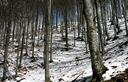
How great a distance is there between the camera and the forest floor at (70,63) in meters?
13.1

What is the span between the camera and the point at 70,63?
79.6 feet

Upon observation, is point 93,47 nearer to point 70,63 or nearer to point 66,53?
point 70,63

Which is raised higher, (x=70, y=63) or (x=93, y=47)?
(x=93, y=47)

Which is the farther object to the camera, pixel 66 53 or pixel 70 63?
pixel 66 53

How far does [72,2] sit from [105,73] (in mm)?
38615

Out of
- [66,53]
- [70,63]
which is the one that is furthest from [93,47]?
[66,53]

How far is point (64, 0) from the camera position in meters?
43.2

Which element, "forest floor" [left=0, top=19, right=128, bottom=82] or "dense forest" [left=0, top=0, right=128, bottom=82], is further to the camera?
"forest floor" [left=0, top=19, right=128, bottom=82]

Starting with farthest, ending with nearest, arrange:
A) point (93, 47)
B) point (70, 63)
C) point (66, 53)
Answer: point (66, 53)
point (70, 63)
point (93, 47)

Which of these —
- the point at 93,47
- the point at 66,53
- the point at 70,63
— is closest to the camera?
the point at 93,47

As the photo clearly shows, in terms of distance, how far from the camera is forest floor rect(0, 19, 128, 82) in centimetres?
1314

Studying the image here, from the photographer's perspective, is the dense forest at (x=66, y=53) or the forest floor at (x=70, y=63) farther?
the forest floor at (x=70, y=63)

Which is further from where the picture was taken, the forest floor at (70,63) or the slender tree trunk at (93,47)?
the forest floor at (70,63)

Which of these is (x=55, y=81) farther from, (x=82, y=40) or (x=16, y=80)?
(x=82, y=40)
